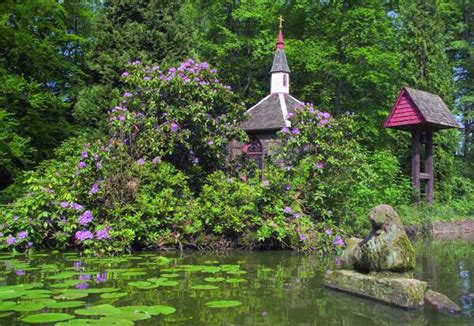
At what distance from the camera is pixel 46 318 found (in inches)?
167

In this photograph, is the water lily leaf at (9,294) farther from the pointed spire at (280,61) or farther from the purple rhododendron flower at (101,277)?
the pointed spire at (280,61)

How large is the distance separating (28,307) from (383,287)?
4091 millimetres

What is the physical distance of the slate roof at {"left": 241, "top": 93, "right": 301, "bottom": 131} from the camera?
67.6 feet

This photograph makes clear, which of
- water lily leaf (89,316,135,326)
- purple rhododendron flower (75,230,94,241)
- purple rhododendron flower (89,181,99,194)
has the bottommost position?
water lily leaf (89,316,135,326)

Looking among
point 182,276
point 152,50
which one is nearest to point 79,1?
point 152,50

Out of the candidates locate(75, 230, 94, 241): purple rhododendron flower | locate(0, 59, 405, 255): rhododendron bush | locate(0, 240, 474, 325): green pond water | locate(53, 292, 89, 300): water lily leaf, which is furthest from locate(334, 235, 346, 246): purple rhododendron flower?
locate(53, 292, 89, 300): water lily leaf

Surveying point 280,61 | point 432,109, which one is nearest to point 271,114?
point 280,61

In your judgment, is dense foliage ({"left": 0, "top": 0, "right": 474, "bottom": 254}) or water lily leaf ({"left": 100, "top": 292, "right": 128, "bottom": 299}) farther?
dense foliage ({"left": 0, "top": 0, "right": 474, "bottom": 254})

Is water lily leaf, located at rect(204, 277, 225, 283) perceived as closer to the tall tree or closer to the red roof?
the tall tree

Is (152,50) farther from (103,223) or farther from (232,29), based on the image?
(232,29)

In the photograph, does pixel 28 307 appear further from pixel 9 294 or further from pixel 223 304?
pixel 223 304

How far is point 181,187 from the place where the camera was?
10.7 meters

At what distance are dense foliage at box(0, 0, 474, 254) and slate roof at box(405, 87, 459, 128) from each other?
2.39m

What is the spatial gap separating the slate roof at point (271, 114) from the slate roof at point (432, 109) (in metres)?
5.16
